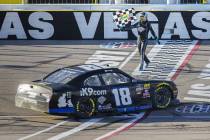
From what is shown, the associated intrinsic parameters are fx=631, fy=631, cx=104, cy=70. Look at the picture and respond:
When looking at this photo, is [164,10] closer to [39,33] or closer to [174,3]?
[174,3]

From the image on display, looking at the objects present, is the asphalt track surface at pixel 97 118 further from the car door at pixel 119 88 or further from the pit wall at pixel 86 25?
the pit wall at pixel 86 25

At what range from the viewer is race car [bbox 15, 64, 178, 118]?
49.4 ft

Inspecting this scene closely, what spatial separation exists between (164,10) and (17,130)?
47.8ft

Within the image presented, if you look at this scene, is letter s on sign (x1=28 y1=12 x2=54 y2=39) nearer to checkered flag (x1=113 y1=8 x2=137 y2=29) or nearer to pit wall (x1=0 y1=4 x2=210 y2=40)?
pit wall (x1=0 y1=4 x2=210 y2=40)

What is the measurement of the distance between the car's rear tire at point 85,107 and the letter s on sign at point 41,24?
11910 millimetres

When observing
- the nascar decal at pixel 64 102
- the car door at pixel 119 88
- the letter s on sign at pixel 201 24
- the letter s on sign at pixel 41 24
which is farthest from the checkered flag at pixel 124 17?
the nascar decal at pixel 64 102

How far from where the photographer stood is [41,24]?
26.8 metres

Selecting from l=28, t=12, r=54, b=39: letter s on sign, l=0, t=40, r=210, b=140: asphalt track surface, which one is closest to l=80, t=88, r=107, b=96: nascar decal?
l=0, t=40, r=210, b=140: asphalt track surface

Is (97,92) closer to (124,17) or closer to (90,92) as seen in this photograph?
(90,92)

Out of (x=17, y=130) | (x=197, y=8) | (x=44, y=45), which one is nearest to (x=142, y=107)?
(x=17, y=130)

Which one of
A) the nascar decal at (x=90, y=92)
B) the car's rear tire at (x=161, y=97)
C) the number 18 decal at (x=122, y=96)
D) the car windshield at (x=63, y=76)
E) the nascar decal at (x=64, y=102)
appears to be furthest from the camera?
the car's rear tire at (x=161, y=97)

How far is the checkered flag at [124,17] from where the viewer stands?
88.5ft

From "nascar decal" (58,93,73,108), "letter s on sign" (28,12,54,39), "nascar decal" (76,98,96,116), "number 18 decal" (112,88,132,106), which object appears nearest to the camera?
"nascar decal" (58,93,73,108)

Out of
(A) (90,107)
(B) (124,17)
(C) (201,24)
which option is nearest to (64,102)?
(A) (90,107)
